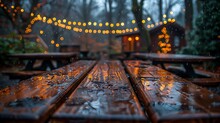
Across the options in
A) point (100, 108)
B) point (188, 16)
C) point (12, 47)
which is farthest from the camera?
point (188, 16)

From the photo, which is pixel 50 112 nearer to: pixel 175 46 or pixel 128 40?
pixel 175 46

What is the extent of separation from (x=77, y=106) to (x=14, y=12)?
14436 millimetres

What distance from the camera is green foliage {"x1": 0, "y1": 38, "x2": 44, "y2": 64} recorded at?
906 cm

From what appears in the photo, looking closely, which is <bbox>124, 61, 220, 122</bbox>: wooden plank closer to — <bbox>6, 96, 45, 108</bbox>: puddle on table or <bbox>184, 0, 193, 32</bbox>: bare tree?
<bbox>6, 96, 45, 108</bbox>: puddle on table

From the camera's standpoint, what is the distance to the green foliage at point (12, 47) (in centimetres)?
906

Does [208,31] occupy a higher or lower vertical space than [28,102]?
higher

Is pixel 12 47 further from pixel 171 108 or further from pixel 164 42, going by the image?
pixel 164 42

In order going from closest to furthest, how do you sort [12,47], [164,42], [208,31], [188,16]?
[208,31]
[12,47]
[188,16]
[164,42]

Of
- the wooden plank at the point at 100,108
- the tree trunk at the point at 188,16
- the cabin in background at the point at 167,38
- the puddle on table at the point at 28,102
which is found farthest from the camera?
the cabin in background at the point at 167,38

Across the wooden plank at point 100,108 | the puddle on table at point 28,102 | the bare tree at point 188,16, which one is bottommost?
the wooden plank at point 100,108

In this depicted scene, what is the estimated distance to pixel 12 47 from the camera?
32.9 ft

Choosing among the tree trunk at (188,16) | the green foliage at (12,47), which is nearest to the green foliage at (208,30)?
the tree trunk at (188,16)

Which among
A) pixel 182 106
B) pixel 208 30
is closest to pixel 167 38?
pixel 208 30

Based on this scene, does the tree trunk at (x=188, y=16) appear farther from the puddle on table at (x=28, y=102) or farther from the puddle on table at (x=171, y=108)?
the puddle on table at (x=28, y=102)
